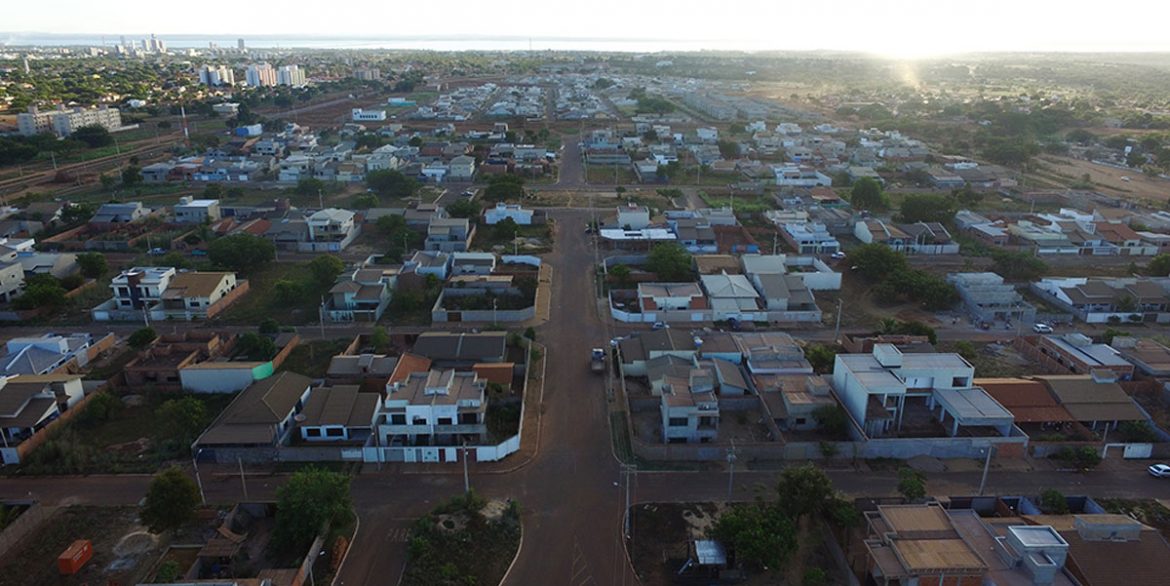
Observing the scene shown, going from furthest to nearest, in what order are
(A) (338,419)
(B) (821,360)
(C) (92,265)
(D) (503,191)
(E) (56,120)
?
(E) (56,120) < (D) (503,191) < (C) (92,265) < (B) (821,360) < (A) (338,419)

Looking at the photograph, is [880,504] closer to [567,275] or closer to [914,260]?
[567,275]

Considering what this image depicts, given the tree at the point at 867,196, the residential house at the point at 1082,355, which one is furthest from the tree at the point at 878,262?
the tree at the point at 867,196

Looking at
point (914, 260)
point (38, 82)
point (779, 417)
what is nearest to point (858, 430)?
point (779, 417)

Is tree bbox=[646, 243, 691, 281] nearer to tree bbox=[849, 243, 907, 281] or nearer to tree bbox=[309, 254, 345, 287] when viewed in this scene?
tree bbox=[849, 243, 907, 281]

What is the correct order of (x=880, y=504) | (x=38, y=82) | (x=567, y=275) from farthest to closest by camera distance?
(x=38, y=82) → (x=567, y=275) → (x=880, y=504)

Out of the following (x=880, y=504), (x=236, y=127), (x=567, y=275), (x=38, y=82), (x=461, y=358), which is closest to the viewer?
(x=880, y=504)

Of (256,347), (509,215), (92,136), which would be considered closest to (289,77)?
(92,136)

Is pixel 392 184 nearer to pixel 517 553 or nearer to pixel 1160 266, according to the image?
pixel 517 553
